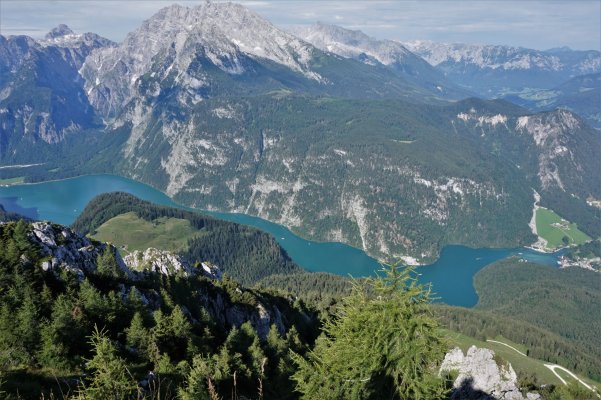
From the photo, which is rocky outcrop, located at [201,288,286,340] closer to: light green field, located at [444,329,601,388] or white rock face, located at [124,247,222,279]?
white rock face, located at [124,247,222,279]

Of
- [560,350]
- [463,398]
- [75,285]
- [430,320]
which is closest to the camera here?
[430,320]

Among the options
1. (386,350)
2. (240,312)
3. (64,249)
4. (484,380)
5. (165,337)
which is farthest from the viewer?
(240,312)

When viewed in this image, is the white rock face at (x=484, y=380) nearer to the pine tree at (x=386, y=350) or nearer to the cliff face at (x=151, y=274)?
the pine tree at (x=386, y=350)

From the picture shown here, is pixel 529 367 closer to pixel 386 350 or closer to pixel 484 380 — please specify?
pixel 484 380

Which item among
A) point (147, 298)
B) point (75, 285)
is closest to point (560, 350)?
point (147, 298)

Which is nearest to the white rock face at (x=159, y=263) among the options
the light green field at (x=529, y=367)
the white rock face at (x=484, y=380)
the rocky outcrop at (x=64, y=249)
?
the rocky outcrop at (x=64, y=249)

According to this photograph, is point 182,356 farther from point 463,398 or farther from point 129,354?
point 463,398

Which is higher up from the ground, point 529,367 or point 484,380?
point 484,380

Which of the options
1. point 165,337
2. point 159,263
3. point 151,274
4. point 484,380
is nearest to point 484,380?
point 484,380
